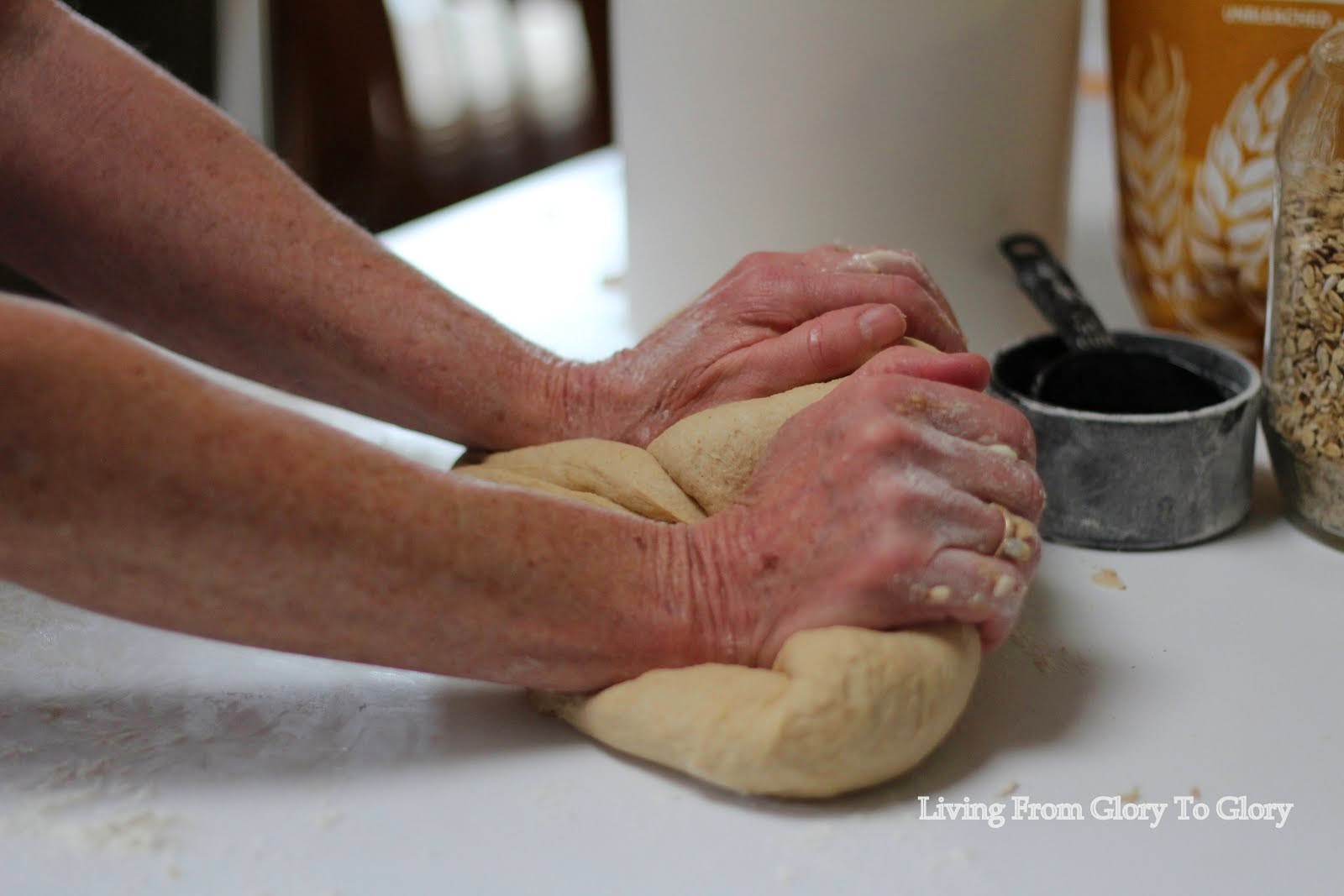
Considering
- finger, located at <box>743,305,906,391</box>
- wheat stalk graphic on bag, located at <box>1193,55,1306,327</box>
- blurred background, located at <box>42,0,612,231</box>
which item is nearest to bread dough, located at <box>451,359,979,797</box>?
finger, located at <box>743,305,906,391</box>

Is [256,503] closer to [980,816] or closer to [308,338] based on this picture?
[308,338]

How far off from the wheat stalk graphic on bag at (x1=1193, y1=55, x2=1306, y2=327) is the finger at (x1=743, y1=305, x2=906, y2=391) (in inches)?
19.3

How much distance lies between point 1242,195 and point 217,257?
92 cm

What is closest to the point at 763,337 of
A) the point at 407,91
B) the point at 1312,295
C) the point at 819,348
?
the point at 819,348

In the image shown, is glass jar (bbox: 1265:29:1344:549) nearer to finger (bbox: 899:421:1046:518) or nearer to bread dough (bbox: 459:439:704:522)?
finger (bbox: 899:421:1046:518)

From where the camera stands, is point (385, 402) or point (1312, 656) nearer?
point (1312, 656)

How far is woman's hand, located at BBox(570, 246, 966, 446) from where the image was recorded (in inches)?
34.5

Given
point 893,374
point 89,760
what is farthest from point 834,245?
point 89,760

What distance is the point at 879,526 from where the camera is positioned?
0.69 metres

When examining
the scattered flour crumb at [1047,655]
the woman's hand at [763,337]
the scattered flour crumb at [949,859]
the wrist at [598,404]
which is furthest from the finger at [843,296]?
the scattered flour crumb at [949,859]

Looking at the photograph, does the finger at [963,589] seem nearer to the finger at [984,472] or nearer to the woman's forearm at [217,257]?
the finger at [984,472]

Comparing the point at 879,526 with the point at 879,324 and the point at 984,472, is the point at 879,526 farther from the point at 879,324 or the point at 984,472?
the point at 879,324

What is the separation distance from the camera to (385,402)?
37.8 inches

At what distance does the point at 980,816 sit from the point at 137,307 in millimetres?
707
